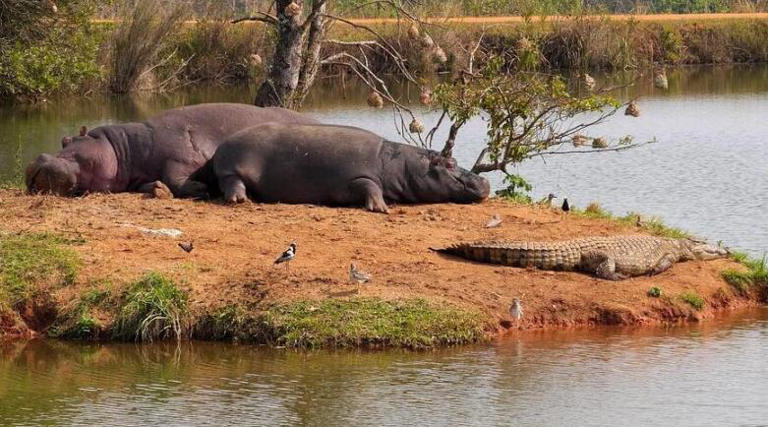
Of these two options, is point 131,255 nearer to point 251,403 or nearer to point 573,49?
point 251,403

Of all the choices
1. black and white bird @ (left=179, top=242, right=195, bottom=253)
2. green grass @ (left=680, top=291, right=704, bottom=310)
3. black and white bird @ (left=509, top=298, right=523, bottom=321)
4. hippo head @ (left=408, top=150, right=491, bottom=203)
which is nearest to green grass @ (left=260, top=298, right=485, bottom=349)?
black and white bird @ (left=509, top=298, right=523, bottom=321)

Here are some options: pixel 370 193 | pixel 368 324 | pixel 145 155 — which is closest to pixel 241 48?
pixel 145 155

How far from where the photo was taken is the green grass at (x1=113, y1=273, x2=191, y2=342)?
10.1 m

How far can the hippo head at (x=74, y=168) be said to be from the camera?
13.2 meters

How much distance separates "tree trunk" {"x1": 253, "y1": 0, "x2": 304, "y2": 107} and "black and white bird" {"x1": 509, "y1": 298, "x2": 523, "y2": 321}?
5788 millimetres

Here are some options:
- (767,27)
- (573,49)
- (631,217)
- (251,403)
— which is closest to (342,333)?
(251,403)

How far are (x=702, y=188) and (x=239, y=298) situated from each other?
9306 millimetres

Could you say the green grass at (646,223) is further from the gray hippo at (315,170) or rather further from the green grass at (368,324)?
the green grass at (368,324)

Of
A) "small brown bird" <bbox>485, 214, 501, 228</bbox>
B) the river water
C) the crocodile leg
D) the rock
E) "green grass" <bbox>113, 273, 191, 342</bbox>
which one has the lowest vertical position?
the river water

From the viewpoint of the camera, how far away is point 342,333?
389 inches

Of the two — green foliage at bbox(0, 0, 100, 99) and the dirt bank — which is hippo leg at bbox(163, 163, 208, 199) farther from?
green foliage at bbox(0, 0, 100, 99)

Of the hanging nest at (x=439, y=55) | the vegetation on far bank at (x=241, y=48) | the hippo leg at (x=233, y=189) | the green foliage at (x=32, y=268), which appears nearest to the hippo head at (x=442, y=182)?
the hanging nest at (x=439, y=55)

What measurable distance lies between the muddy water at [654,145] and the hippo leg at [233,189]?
3399 mm

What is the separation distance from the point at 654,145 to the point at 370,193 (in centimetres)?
1075
